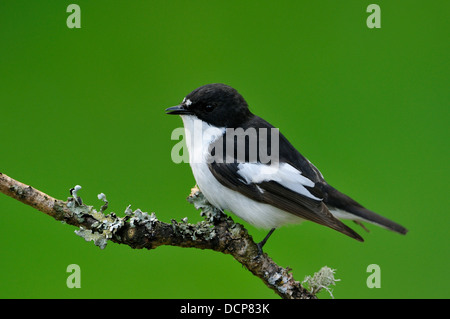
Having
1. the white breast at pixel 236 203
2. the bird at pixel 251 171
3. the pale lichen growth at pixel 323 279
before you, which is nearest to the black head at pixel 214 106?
the bird at pixel 251 171

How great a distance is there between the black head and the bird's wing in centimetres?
29

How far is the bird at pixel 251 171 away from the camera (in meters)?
2.61

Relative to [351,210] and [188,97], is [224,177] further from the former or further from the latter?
[351,210]

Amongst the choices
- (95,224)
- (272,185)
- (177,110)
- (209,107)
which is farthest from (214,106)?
(95,224)

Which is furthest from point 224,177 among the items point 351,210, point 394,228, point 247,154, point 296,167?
point 394,228

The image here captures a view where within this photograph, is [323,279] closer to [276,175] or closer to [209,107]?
[276,175]

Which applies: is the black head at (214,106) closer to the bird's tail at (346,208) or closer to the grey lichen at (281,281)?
the bird's tail at (346,208)

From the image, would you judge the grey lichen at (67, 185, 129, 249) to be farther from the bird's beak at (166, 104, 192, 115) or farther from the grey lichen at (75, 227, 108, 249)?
the bird's beak at (166, 104, 192, 115)

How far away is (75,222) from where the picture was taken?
81.0 inches

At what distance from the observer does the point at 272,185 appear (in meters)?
2.61

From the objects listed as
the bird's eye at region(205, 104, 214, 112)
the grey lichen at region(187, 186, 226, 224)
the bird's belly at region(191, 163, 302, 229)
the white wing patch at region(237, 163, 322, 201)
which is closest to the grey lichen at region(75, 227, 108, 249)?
the grey lichen at region(187, 186, 226, 224)

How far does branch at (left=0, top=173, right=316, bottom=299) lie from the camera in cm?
201

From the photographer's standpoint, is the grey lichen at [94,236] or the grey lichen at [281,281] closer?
the grey lichen at [94,236]

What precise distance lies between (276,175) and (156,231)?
78 centimetres
